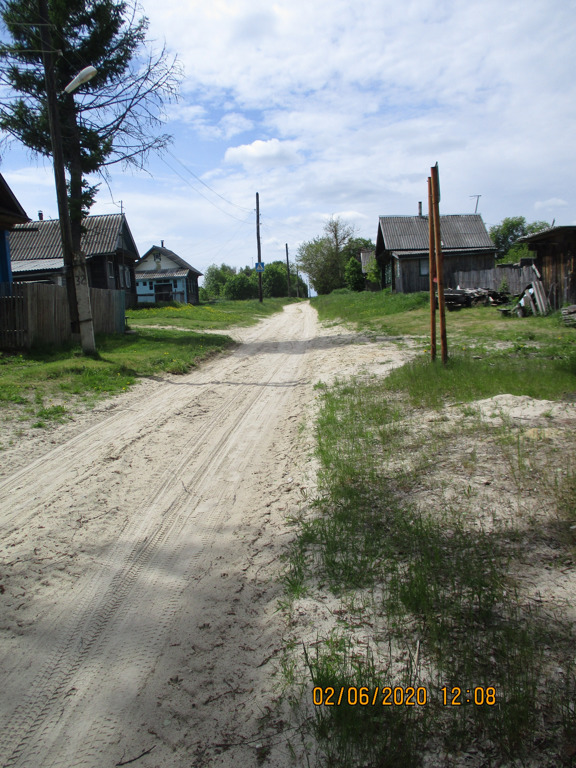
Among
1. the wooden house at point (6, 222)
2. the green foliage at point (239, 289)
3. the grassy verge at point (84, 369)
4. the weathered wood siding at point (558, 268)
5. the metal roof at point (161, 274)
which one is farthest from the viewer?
the green foliage at point (239, 289)

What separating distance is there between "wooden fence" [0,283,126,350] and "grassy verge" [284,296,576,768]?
10.5 meters

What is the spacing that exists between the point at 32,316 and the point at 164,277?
3266cm

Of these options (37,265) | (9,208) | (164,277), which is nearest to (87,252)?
(37,265)

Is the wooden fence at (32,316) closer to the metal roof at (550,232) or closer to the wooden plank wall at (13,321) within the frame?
the wooden plank wall at (13,321)

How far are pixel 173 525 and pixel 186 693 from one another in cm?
178

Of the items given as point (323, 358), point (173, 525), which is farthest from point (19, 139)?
point (173, 525)

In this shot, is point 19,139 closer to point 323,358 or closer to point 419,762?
point 323,358

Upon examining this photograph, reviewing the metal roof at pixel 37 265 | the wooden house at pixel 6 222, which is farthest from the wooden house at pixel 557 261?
the metal roof at pixel 37 265

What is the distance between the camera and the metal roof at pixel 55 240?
3030cm

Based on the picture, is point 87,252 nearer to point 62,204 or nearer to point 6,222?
point 6,222

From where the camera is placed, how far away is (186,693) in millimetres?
2369

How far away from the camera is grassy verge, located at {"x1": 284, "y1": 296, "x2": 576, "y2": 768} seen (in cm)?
201

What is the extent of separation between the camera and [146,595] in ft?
10.3
